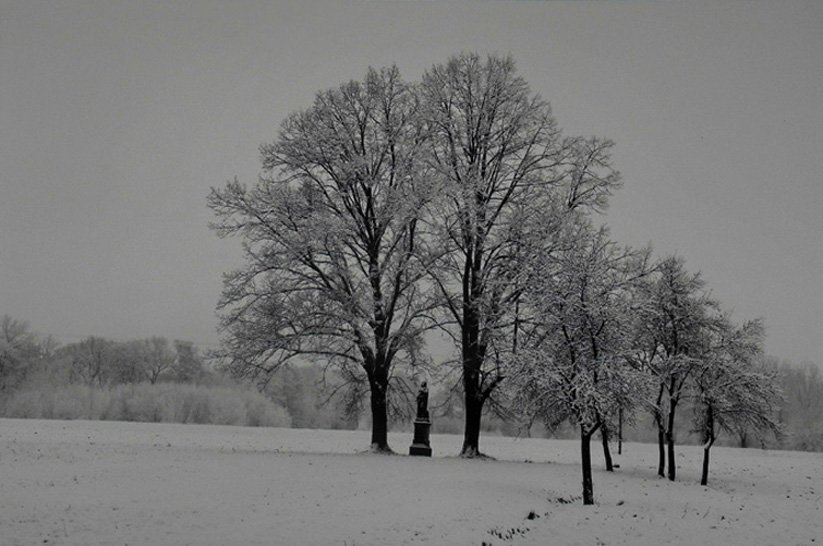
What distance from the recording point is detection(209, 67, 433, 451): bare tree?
2156 cm

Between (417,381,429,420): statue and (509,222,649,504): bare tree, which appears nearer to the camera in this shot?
(509,222,649,504): bare tree

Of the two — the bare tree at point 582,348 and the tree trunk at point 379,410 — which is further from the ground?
the bare tree at point 582,348

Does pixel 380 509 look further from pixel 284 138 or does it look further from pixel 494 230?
pixel 284 138

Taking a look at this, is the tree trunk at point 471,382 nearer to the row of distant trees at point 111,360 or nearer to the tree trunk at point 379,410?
the tree trunk at point 379,410

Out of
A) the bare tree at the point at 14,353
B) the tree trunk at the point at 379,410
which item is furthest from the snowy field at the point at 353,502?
the bare tree at the point at 14,353

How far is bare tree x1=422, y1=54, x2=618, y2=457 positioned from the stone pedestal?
1420 mm

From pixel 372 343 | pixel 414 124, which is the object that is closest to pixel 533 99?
pixel 414 124

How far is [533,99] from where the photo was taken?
2347 cm

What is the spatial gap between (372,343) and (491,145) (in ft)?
29.0

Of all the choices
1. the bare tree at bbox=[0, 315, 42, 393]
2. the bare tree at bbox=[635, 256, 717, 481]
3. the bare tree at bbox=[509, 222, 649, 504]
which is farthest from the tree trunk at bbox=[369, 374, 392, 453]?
the bare tree at bbox=[0, 315, 42, 393]

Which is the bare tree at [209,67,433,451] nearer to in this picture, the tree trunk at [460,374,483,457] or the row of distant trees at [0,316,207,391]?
the tree trunk at [460,374,483,457]

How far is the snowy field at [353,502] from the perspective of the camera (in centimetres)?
1067

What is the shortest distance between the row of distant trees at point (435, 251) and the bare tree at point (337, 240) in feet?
0.22

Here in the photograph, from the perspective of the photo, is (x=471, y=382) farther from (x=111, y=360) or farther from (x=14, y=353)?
(x=111, y=360)
